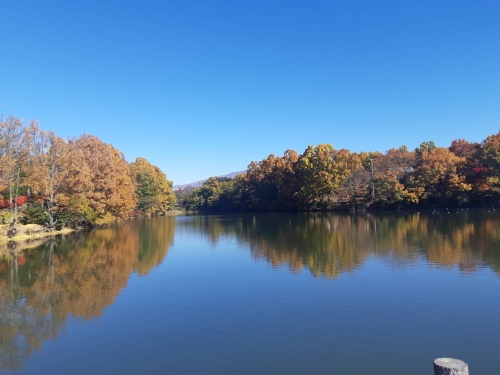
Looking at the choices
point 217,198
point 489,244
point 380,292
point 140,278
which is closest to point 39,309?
point 140,278

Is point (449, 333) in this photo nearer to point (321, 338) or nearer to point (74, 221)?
point (321, 338)

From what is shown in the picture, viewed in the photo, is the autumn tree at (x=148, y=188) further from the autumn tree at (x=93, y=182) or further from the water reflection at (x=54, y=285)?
the water reflection at (x=54, y=285)

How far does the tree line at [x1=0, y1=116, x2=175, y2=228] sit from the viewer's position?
2919cm

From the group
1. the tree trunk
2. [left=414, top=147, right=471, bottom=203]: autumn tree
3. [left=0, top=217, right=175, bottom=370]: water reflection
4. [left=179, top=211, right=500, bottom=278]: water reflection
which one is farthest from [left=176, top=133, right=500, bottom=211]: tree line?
the tree trunk

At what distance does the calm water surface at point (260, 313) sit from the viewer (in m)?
7.02

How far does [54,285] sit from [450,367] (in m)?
13.6

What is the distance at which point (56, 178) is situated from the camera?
34.3 meters

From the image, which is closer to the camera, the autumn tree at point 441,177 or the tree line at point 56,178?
the tree line at point 56,178

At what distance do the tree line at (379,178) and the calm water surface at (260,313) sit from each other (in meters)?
34.7

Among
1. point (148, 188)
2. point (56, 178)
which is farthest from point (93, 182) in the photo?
point (148, 188)

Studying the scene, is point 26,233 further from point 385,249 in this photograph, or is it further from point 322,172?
point 322,172

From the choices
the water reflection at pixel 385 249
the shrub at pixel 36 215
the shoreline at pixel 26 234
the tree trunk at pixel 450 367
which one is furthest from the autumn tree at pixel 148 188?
the tree trunk at pixel 450 367

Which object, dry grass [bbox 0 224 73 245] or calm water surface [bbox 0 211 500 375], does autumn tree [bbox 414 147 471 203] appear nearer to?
calm water surface [bbox 0 211 500 375]

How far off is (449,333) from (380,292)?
3385 mm
